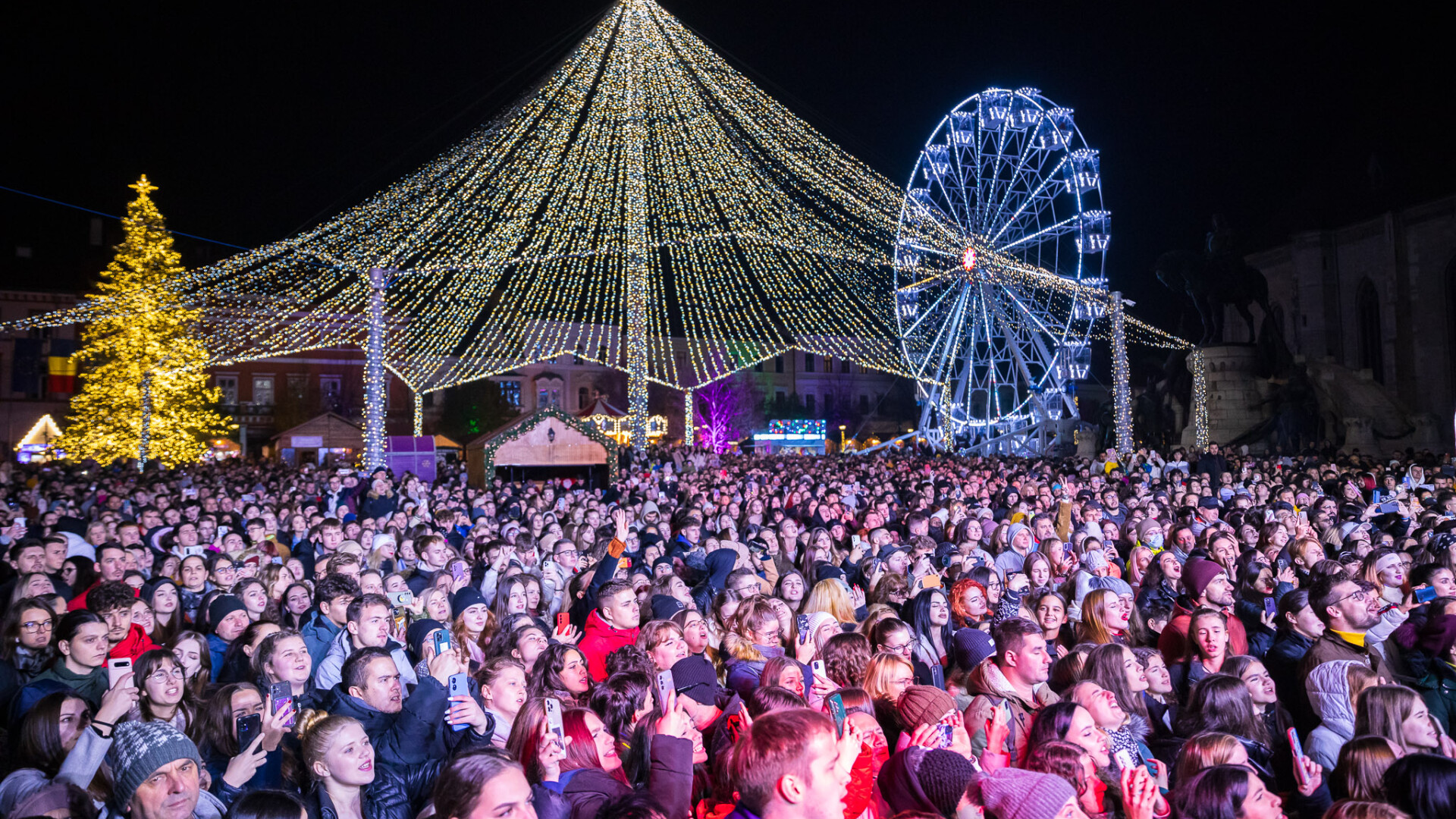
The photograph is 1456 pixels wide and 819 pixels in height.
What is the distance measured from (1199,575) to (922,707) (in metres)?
3.49

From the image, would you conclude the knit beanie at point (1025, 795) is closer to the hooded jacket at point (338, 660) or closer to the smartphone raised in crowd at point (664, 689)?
the smartphone raised in crowd at point (664, 689)

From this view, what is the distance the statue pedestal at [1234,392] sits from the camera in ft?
97.2

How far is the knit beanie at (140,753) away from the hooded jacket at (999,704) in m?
2.98

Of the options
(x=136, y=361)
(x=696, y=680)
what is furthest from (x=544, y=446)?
(x=696, y=680)

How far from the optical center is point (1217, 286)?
3195cm

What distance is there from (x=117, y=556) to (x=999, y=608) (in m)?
6.43

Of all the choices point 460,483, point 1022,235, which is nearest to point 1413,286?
point 1022,235

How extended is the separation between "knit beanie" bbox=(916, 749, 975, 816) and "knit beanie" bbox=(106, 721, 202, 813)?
258 centimetres

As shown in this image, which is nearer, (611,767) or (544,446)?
(611,767)

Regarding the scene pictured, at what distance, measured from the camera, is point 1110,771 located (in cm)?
359

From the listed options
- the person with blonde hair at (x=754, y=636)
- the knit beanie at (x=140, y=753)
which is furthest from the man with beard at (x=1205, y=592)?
the knit beanie at (x=140, y=753)

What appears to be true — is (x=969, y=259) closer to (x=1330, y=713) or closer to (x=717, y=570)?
(x=717, y=570)

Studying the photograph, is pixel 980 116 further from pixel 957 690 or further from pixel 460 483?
pixel 957 690

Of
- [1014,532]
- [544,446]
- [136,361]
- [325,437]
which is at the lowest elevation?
[1014,532]
